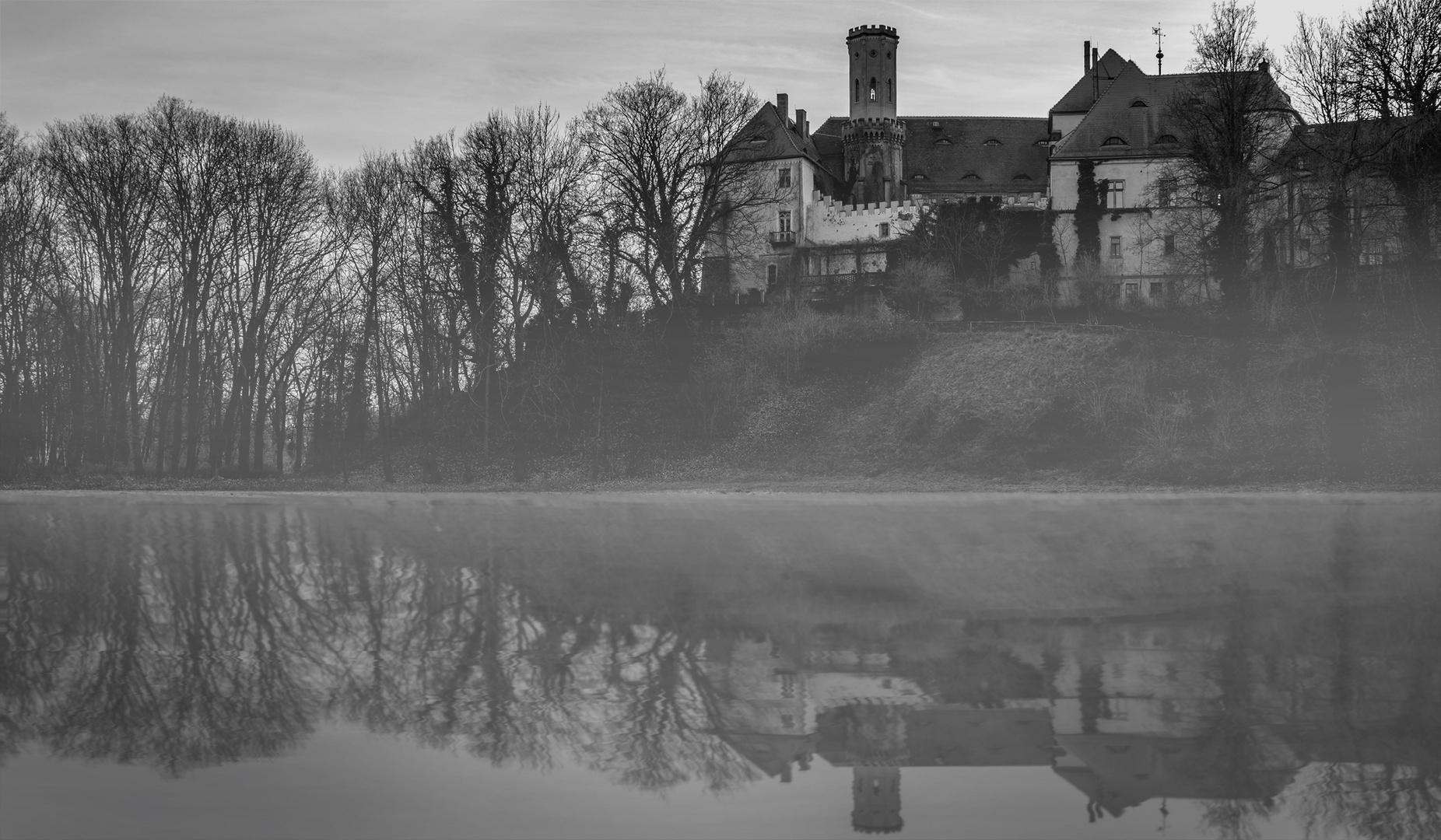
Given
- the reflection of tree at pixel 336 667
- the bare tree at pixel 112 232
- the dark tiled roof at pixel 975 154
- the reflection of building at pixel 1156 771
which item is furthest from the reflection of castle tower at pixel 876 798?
the dark tiled roof at pixel 975 154

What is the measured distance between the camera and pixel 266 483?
33.9 metres

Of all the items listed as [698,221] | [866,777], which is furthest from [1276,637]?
[698,221]

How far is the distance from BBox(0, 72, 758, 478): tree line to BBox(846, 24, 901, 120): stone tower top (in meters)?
29.6

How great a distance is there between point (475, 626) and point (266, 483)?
2201cm

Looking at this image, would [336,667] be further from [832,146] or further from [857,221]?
[832,146]

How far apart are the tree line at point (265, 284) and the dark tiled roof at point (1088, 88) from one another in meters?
33.0

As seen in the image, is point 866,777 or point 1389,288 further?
point 1389,288

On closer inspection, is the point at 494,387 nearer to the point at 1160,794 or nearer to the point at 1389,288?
the point at 1389,288

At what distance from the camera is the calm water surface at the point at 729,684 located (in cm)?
934

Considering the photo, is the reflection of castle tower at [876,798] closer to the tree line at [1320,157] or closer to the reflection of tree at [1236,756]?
the reflection of tree at [1236,756]

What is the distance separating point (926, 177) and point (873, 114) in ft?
13.9

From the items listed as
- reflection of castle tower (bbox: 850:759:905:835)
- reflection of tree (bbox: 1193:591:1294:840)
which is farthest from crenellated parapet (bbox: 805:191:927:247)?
reflection of castle tower (bbox: 850:759:905:835)

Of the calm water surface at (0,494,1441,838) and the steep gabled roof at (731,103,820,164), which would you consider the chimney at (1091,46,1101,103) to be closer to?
the steep gabled roof at (731,103,820,164)

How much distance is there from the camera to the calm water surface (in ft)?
30.6
